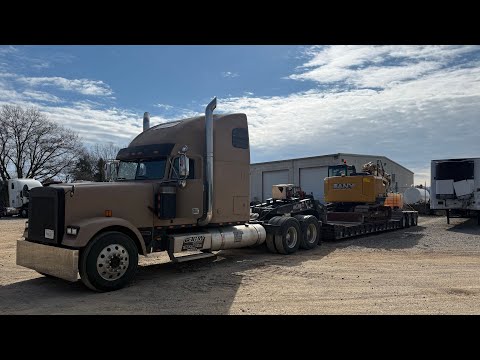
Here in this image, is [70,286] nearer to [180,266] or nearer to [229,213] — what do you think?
[180,266]

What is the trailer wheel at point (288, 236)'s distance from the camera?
1120cm

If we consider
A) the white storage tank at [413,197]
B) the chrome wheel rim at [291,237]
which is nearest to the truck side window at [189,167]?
the chrome wheel rim at [291,237]

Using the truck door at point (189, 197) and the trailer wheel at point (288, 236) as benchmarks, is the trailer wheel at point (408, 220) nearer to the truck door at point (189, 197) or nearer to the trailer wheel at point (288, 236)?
the trailer wheel at point (288, 236)

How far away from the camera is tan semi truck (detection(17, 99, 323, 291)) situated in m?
7.19

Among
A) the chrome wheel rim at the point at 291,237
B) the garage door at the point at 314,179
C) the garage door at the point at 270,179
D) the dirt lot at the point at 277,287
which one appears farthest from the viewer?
the garage door at the point at 270,179

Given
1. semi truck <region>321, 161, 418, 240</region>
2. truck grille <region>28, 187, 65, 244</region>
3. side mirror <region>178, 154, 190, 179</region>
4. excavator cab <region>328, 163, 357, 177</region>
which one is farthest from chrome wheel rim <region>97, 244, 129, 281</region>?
excavator cab <region>328, 163, 357, 177</region>

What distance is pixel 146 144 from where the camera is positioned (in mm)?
9305

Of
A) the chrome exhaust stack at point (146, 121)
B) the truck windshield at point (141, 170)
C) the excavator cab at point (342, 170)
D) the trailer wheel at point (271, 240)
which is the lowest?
the trailer wheel at point (271, 240)

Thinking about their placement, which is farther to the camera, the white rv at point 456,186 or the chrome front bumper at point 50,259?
the white rv at point 456,186

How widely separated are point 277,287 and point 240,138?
4116 mm

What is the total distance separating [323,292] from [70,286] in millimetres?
4887

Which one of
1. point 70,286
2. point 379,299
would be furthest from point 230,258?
point 379,299

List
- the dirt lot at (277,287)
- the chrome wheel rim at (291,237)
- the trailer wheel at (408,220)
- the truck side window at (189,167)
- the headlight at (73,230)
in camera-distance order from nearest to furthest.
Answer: the dirt lot at (277,287), the headlight at (73,230), the truck side window at (189,167), the chrome wheel rim at (291,237), the trailer wheel at (408,220)

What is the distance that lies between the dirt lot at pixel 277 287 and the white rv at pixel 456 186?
824 cm
